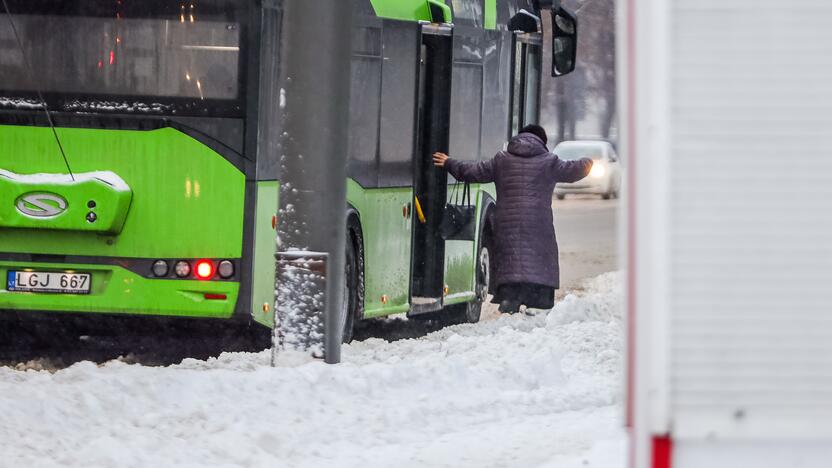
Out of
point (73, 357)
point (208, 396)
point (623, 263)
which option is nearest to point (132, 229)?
point (73, 357)

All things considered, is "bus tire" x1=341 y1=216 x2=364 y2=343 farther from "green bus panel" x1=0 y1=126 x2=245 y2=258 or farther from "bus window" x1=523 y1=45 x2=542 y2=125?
"bus window" x1=523 y1=45 x2=542 y2=125

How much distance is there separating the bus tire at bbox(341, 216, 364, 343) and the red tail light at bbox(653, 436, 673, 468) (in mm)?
9668

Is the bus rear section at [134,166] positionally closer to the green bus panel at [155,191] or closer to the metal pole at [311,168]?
the green bus panel at [155,191]

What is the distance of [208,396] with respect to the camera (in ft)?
29.9

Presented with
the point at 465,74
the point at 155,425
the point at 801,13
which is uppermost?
the point at 465,74

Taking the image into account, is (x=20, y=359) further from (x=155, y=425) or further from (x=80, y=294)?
(x=155, y=425)

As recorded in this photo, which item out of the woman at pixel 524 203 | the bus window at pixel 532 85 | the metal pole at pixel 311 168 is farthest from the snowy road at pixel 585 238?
the metal pole at pixel 311 168

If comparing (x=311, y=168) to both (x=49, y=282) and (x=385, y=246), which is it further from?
(x=385, y=246)

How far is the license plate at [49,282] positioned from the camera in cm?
1216

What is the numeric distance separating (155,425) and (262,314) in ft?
12.1

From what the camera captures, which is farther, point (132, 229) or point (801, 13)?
point (132, 229)

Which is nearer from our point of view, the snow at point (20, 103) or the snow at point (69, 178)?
the snow at point (69, 178)

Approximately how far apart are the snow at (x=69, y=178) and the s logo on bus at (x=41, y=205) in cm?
9

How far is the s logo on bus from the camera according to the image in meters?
11.9
